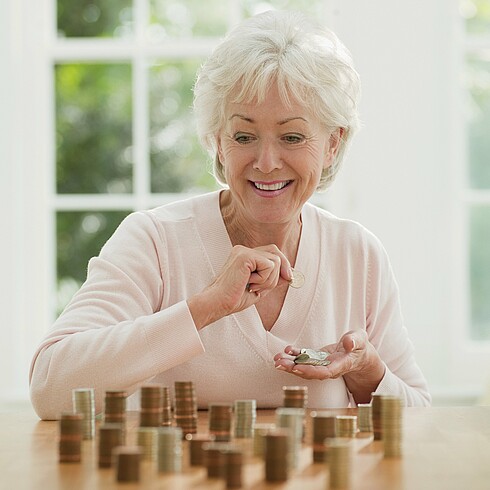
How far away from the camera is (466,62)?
13.8 feet

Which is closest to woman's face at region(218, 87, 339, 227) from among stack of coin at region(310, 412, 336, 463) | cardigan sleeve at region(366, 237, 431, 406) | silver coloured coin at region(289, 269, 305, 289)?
silver coloured coin at region(289, 269, 305, 289)

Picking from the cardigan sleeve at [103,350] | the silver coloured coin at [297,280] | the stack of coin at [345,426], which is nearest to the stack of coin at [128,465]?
the stack of coin at [345,426]

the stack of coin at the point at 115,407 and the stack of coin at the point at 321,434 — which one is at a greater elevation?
the stack of coin at the point at 115,407

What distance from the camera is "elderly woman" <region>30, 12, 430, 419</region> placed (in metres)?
2.17

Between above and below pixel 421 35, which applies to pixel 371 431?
below

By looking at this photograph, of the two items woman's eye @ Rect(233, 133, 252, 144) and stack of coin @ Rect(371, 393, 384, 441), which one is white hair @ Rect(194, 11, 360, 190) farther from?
stack of coin @ Rect(371, 393, 384, 441)

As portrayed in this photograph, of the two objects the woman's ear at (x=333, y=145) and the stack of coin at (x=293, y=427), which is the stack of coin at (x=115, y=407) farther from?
the woman's ear at (x=333, y=145)

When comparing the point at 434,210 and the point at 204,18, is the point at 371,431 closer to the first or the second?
the point at 434,210

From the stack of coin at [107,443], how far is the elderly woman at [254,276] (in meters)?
0.67

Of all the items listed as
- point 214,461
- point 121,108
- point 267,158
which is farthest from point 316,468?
point 121,108

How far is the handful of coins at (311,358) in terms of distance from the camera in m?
2.20

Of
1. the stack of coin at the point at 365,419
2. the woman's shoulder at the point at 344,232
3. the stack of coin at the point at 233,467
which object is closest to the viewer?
the stack of coin at the point at 233,467

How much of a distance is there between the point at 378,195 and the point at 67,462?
2.66 metres

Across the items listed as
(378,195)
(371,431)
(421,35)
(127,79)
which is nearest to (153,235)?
(371,431)
